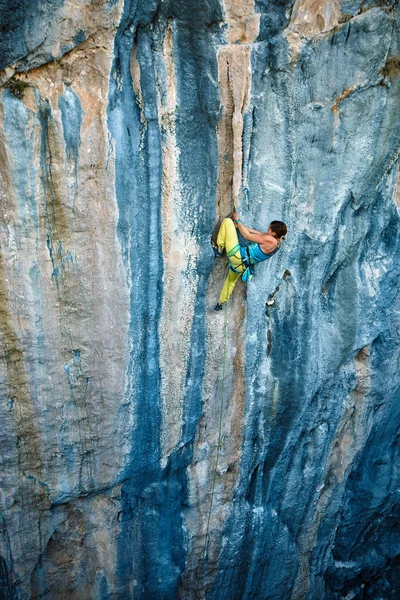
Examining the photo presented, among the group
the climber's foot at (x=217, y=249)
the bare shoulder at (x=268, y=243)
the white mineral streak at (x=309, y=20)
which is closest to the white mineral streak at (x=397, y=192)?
the bare shoulder at (x=268, y=243)

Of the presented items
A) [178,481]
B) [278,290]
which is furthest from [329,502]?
[278,290]

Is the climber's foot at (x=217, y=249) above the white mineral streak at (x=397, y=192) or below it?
below

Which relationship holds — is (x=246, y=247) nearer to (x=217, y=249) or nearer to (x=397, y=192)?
(x=217, y=249)

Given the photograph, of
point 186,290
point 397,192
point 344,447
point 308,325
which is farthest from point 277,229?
point 344,447

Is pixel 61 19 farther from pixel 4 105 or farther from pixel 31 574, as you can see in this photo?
pixel 31 574

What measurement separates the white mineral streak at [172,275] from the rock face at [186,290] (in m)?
0.02

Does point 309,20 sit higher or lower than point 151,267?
higher

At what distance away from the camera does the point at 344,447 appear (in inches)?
260

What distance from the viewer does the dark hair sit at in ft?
15.6

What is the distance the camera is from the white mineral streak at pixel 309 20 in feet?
14.4

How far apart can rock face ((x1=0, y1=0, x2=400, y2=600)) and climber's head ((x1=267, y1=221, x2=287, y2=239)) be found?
27cm

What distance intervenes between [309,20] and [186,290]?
2318mm

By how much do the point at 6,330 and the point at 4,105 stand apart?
1702mm

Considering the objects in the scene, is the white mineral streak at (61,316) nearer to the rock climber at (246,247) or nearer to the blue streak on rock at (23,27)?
the blue streak on rock at (23,27)
